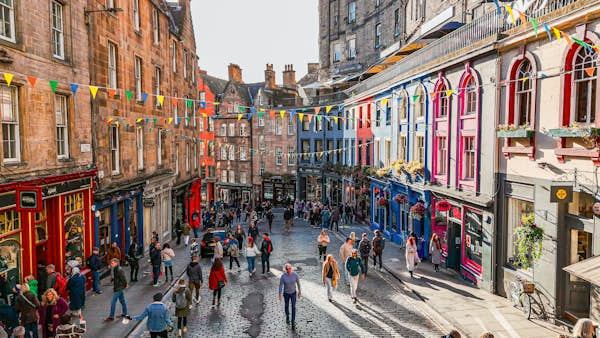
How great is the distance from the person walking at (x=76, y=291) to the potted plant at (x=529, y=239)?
11989 mm

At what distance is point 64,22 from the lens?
14898 millimetres

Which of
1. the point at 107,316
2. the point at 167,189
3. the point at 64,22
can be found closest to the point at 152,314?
the point at 107,316

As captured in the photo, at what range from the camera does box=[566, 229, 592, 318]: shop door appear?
1191cm

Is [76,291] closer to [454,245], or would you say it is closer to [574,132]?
[574,132]

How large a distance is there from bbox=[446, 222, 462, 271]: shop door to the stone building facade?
13.7 metres

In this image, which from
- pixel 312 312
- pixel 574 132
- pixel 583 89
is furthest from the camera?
pixel 312 312

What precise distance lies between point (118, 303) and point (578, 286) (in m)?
13.2

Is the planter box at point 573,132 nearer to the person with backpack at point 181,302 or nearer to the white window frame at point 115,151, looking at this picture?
the person with backpack at point 181,302

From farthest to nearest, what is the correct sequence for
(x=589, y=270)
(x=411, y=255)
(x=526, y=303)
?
(x=411, y=255), (x=526, y=303), (x=589, y=270)

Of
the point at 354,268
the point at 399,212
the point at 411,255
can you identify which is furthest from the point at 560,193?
the point at 399,212

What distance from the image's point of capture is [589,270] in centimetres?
1017

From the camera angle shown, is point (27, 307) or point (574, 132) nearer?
point (27, 307)

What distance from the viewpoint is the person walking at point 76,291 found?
11.9 meters

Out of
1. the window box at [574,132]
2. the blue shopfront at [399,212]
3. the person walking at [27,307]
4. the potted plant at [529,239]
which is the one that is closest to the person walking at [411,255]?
the blue shopfront at [399,212]
